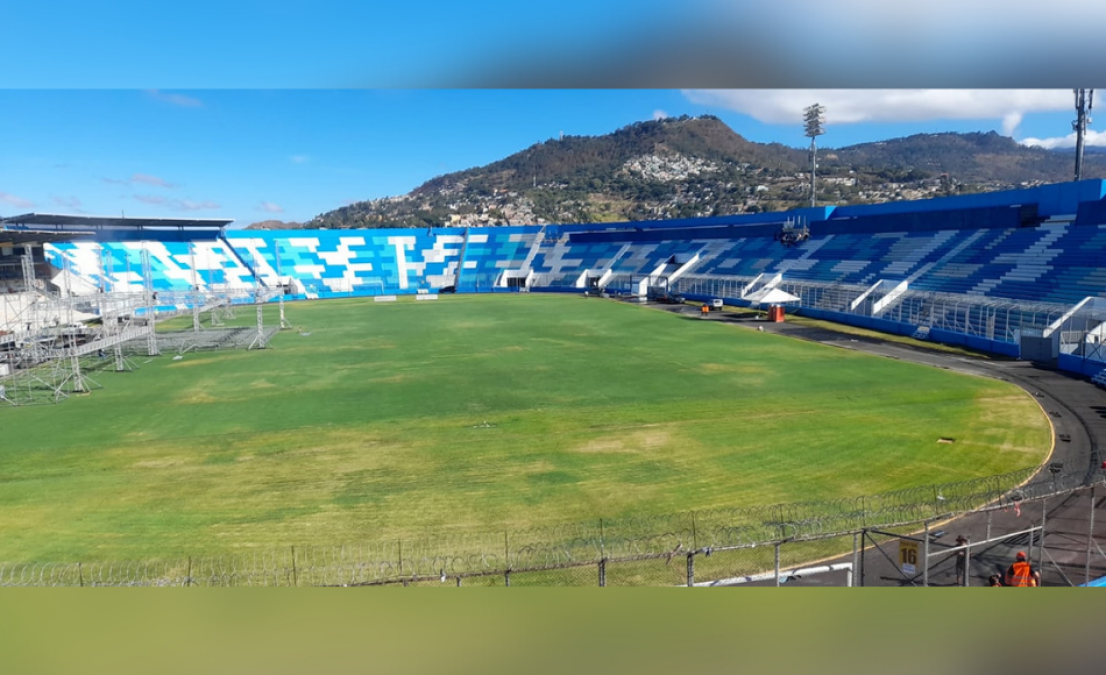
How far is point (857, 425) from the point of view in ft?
45.8

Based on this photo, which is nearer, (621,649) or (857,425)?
(621,649)

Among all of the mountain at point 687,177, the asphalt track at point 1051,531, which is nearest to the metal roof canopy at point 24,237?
the asphalt track at point 1051,531

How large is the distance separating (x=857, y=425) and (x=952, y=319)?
1469 cm

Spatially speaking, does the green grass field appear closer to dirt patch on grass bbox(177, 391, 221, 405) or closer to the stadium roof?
dirt patch on grass bbox(177, 391, 221, 405)

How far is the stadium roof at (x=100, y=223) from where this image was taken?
4300 centimetres

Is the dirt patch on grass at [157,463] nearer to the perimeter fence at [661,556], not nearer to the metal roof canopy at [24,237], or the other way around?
the perimeter fence at [661,556]

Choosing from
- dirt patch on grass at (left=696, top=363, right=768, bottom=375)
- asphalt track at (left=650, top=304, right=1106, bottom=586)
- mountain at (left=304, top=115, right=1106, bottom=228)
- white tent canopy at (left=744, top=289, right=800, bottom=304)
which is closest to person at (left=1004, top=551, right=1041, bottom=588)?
asphalt track at (left=650, top=304, right=1106, bottom=586)

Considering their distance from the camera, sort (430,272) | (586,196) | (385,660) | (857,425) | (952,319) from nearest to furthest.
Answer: (385,660)
(857,425)
(952,319)
(430,272)
(586,196)

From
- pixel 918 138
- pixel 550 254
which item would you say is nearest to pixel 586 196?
pixel 550 254

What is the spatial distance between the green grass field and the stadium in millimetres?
78

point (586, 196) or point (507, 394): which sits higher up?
point (586, 196)

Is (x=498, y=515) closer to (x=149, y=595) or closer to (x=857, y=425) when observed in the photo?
(x=149, y=595)

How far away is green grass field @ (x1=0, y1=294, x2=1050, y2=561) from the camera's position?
32.0 feet

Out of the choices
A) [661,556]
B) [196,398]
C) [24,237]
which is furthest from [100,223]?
[661,556]
